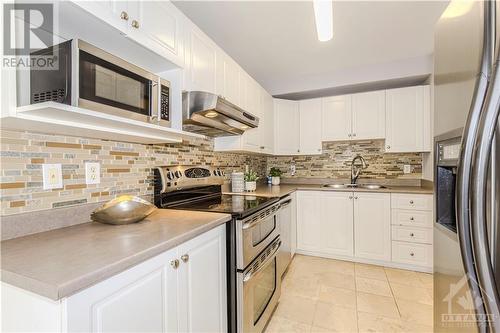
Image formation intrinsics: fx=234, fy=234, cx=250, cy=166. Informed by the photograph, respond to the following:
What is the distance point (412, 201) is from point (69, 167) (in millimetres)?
3125

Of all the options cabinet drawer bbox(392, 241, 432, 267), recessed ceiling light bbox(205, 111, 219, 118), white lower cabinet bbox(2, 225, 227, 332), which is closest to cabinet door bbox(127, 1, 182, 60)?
recessed ceiling light bbox(205, 111, 219, 118)

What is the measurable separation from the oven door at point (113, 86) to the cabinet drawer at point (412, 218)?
2752mm

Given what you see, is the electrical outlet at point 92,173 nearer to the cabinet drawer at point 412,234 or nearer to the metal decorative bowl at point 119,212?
the metal decorative bowl at point 119,212

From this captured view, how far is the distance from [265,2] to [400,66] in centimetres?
205

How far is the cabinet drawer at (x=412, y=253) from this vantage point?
2572mm

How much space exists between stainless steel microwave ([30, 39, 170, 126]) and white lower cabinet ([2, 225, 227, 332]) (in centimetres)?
67

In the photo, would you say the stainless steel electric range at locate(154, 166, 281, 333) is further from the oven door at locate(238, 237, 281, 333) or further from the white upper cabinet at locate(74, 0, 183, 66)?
the white upper cabinet at locate(74, 0, 183, 66)

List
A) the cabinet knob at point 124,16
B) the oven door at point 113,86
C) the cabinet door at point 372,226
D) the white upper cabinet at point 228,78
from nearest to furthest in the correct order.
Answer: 1. the oven door at point 113,86
2. the cabinet knob at point 124,16
3. the white upper cabinet at point 228,78
4. the cabinet door at point 372,226

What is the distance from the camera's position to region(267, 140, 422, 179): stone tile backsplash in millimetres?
3175

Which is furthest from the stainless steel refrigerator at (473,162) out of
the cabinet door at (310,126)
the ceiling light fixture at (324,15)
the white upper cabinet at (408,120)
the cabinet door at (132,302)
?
the cabinet door at (310,126)

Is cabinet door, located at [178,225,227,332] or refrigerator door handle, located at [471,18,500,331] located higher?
refrigerator door handle, located at [471,18,500,331]

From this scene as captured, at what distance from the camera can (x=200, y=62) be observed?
174 cm
